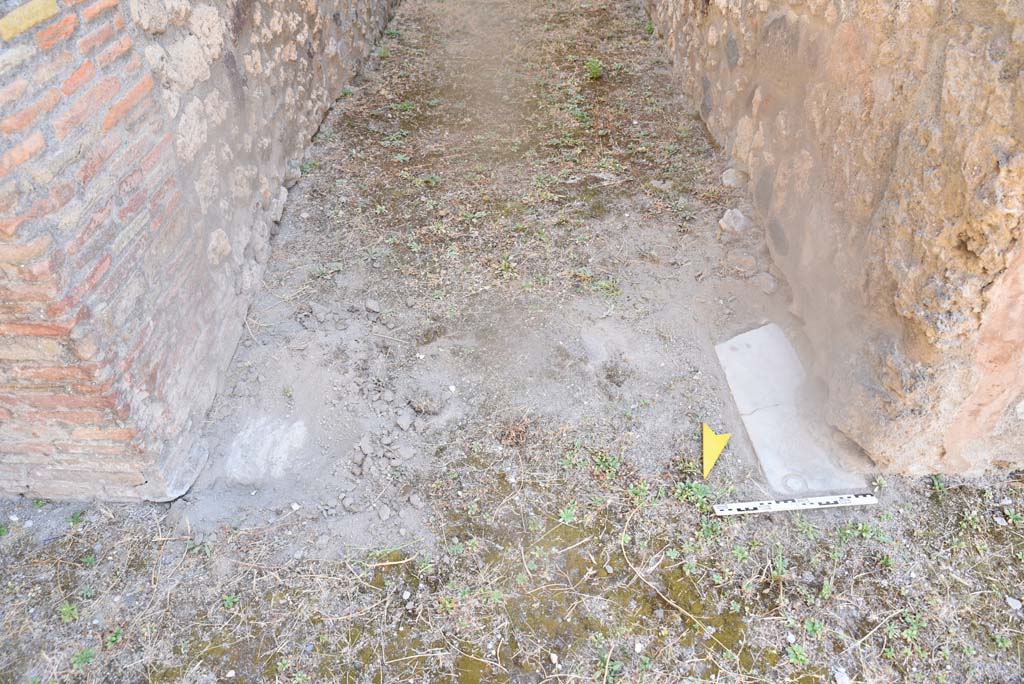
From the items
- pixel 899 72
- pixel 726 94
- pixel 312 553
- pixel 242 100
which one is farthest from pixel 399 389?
pixel 726 94

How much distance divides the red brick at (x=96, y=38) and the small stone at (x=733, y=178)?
8.94 feet

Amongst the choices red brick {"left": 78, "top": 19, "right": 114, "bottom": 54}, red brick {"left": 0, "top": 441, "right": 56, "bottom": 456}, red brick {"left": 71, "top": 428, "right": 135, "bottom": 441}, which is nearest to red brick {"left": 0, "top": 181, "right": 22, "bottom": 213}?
red brick {"left": 78, "top": 19, "right": 114, "bottom": 54}

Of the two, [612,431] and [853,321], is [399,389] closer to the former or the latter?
[612,431]

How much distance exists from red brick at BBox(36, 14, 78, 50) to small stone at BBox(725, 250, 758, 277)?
8.34 feet

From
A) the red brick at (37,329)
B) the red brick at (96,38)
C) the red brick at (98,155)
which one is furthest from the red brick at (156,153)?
the red brick at (37,329)

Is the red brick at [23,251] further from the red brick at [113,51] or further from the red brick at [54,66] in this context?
the red brick at [113,51]

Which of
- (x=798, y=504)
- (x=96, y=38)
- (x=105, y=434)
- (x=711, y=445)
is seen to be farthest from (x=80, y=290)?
(x=798, y=504)

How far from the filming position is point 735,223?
126 inches

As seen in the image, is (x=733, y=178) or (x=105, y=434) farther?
(x=733, y=178)

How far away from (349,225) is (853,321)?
91.2 inches

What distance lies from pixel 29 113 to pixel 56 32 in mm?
255

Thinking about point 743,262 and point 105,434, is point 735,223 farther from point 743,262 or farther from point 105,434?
point 105,434

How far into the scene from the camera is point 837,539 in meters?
2.17

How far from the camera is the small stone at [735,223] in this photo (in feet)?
10.5
